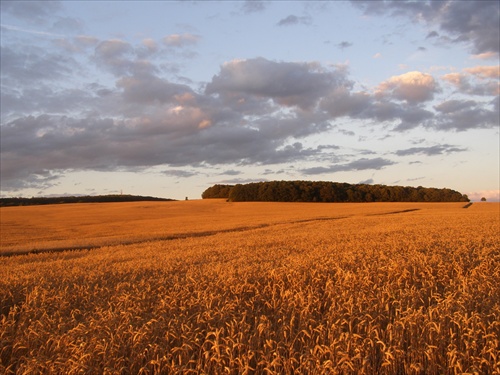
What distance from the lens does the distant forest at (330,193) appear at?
8981 centimetres

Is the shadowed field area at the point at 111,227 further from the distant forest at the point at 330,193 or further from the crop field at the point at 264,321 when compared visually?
the distant forest at the point at 330,193

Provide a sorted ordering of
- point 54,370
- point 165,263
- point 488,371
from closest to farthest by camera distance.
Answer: point 488,371, point 54,370, point 165,263

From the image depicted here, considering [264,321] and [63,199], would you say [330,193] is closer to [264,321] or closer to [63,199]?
[63,199]

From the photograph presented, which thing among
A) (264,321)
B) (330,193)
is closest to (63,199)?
(330,193)

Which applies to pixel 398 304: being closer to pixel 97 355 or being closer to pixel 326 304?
pixel 326 304

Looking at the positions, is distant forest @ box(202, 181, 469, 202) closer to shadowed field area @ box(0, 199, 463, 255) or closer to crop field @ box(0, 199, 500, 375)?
shadowed field area @ box(0, 199, 463, 255)

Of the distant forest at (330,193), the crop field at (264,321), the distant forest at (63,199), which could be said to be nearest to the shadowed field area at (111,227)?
the crop field at (264,321)

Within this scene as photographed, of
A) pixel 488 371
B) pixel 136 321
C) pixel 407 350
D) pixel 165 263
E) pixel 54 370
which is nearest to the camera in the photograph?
pixel 488 371

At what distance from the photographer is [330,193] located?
91500 millimetres

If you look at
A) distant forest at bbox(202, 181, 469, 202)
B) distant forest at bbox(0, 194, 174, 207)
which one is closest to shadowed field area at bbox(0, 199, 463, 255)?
distant forest at bbox(202, 181, 469, 202)

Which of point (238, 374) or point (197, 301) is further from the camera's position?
point (197, 301)

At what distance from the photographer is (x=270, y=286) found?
8.80 m

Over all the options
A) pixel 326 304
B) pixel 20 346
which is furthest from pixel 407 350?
pixel 20 346

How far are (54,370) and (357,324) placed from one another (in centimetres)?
365
